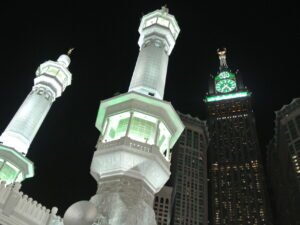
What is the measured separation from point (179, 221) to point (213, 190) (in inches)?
863

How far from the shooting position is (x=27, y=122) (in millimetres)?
21906

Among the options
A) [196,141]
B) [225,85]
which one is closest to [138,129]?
[196,141]

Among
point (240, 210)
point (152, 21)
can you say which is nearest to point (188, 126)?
point (240, 210)

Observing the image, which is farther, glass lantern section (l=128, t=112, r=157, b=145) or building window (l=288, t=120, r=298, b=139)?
building window (l=288, t=120, r=298, b=139)

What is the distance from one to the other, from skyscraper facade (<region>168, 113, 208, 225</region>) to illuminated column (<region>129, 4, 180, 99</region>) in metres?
51.6

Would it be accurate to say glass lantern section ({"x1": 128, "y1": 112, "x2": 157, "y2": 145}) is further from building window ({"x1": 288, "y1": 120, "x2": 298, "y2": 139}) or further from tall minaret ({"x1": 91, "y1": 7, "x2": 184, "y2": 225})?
building window ({"x1": 288, "y1": 120, "x2": 298, "y2": 139})

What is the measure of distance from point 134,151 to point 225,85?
321ft

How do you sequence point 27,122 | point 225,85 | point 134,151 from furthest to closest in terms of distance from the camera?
point 225,85
point 27,122
point 134,151

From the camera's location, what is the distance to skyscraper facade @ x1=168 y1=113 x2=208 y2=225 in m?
67.6

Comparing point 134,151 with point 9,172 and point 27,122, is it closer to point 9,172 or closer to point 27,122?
point 9,172

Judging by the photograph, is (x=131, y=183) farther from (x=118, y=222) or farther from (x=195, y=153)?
(x=195, y=153)

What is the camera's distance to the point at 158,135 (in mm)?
15336

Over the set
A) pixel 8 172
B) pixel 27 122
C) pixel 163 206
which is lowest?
pixel 8 172

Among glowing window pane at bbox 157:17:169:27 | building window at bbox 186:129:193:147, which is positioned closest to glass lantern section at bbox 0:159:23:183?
glowing window pane at bbox 157:17:169:27
